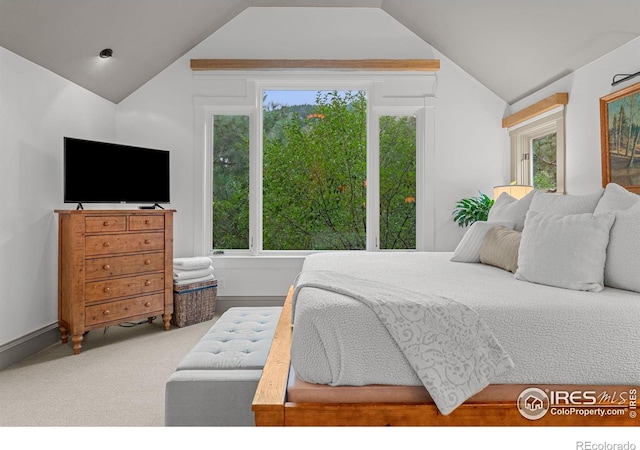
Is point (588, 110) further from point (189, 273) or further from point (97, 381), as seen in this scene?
point (97, 381)

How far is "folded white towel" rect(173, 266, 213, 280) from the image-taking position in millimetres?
3680

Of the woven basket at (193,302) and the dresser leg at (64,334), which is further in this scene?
the woven basket at (193,302)

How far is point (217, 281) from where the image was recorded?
4086 millimetres

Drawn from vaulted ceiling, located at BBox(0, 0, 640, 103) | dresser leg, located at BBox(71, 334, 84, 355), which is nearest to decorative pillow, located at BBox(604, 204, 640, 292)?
vaulted ceiling, located at BBox(0, 0, 640, 103)

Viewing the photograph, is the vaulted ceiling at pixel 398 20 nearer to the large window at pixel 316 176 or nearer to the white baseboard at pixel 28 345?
the large window at pixel 316 176

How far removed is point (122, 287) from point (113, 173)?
3.27ft

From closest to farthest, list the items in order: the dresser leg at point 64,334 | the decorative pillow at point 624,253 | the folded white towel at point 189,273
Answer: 1. the decorative pillow at point 624,253
2. the dresser leg at point 64,334
3. the folded white towel at point 189,273

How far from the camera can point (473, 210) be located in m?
3.96

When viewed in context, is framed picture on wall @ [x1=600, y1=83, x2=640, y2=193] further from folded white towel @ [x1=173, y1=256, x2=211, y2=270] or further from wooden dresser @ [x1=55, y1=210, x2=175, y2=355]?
wooden dresser @ [x1=55, y1=210, x2=175, y2=355]

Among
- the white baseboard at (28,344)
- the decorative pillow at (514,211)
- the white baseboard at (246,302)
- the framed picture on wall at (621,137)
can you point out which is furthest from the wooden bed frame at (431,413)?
the white baseboard at (246,302)

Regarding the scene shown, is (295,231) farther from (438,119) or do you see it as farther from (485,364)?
(485,364)

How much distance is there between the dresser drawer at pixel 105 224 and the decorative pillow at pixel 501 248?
2715 millimetres

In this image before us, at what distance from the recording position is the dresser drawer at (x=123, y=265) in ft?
→ 10.2

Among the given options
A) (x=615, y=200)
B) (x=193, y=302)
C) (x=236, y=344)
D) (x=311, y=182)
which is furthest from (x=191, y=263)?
(x=615, y=200)
